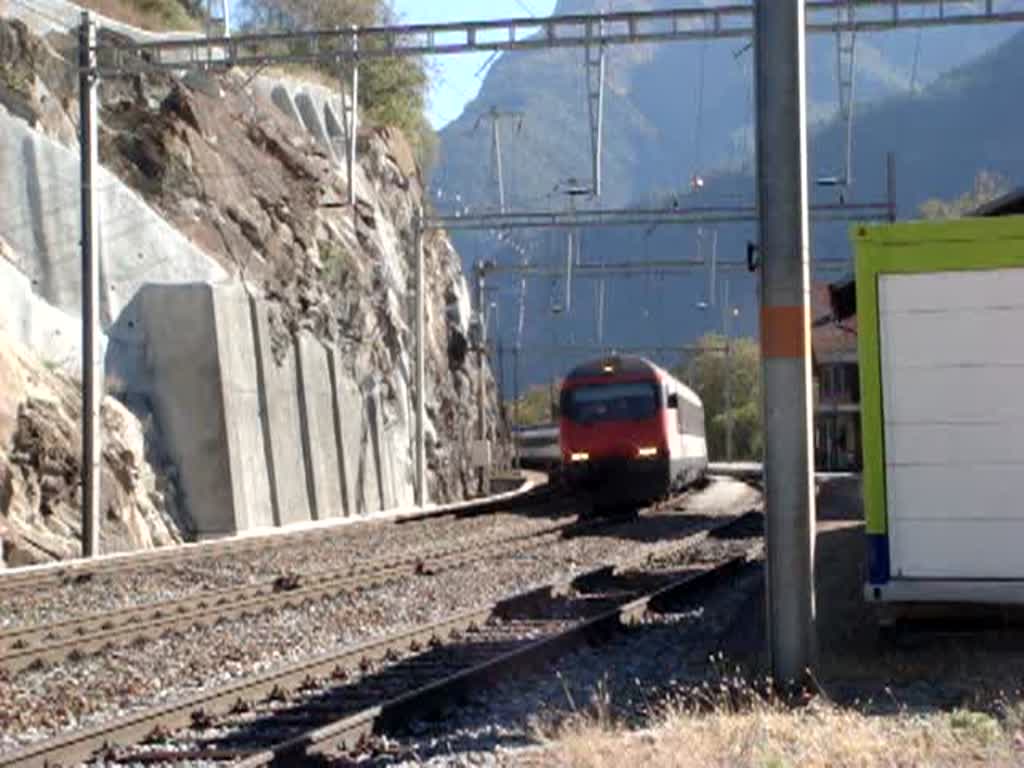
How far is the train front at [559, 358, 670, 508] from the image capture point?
137ft

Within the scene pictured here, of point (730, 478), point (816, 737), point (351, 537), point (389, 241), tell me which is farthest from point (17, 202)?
point (730, 478)

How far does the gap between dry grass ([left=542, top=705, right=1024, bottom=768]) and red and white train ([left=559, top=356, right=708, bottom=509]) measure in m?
30.8

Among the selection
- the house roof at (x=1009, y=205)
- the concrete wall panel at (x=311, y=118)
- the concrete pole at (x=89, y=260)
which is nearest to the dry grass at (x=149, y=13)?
the concrete wall panel at (x=311, y=118)

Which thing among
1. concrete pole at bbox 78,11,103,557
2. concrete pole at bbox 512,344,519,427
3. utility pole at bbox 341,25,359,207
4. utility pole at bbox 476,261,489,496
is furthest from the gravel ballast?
concrete pole at bbox 512,344,519,427

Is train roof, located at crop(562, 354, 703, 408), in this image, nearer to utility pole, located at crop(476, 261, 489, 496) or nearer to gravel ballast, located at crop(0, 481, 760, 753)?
utility pole, located at crop(476, 261, 489, 496)

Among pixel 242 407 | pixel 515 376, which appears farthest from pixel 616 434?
pixel 515 376

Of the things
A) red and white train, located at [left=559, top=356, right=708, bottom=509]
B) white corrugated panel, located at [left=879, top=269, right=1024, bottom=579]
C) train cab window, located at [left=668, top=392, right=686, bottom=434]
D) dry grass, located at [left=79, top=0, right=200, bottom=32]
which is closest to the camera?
white corrugated panel, located at [left=879, top=269, right=1024, bottom=579]

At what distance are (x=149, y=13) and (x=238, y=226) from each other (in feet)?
61.1

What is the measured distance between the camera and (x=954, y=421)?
13148 millimetres

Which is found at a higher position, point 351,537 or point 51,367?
point 51,367

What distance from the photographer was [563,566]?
989 inches

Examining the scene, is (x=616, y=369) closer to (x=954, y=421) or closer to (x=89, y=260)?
(x=89, y=260)

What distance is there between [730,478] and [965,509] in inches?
2148

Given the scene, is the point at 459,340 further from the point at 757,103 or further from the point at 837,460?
the point at 757,103
